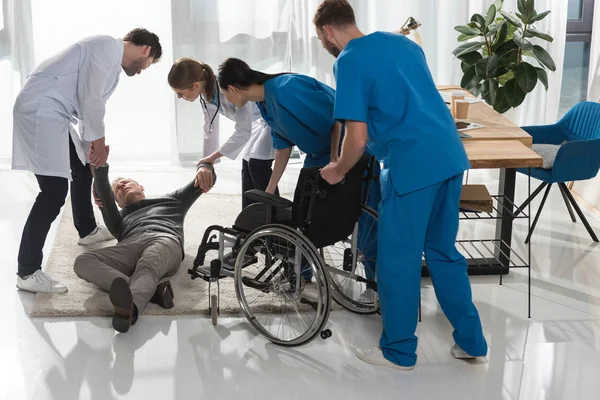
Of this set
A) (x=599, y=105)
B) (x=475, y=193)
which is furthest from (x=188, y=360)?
(x=599, y=105)

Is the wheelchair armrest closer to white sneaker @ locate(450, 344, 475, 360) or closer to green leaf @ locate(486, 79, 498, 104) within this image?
white sneaker @ locate(450, 344, 475, 360)

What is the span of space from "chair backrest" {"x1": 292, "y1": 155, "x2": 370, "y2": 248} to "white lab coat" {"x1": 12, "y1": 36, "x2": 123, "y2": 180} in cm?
104

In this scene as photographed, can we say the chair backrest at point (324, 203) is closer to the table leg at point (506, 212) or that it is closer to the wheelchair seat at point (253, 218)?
the wheelchair seat at point (253, 218)

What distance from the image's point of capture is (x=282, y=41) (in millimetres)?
5293

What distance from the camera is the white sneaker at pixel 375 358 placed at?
2.83 metres

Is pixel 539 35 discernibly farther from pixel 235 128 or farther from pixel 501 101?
pixel 235 128

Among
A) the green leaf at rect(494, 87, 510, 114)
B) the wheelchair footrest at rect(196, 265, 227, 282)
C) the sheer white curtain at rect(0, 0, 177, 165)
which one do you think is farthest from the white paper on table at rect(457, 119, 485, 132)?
the sheer white curtain at rect(0, 0, 177, 165)

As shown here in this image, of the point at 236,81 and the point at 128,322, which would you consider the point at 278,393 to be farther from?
the point at 236,81

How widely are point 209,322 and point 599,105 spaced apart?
2.08 metres

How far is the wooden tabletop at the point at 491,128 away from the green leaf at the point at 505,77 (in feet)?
2.14

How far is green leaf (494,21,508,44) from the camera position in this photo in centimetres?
447

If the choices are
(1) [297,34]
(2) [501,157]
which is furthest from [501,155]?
(1) [297,34]

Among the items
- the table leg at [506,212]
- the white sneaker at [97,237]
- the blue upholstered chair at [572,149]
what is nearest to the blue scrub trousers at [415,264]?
the table leg at [506,212]

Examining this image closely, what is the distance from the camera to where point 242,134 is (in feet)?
11.8
